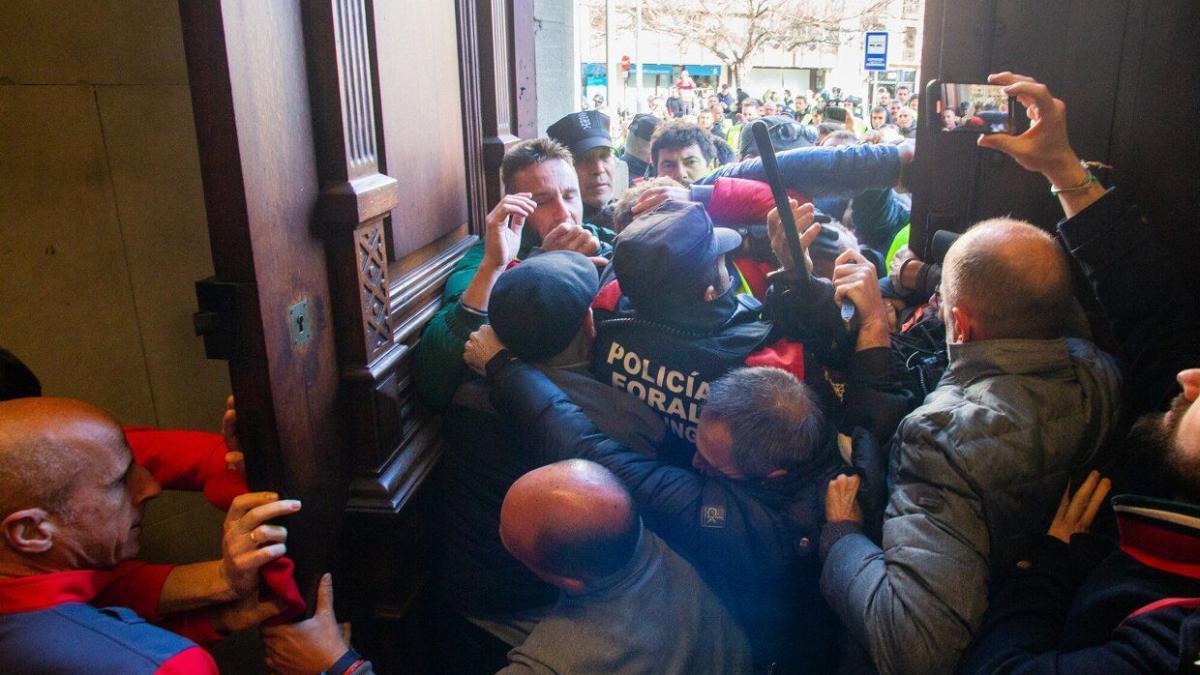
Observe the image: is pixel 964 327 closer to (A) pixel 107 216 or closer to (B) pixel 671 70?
(A) pixel 107 216

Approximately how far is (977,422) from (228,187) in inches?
56.0

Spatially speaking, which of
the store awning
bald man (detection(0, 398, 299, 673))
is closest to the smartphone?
bald man (detection(0, 398, 299, 673))

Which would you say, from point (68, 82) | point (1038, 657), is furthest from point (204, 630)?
point (1038, 657)

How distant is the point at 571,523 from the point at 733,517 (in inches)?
15.1

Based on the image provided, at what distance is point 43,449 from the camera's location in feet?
4.29

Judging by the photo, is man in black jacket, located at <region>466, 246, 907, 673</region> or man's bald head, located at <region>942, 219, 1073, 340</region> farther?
man in black jacket, located at <region>466, 246, 907, 673</region>

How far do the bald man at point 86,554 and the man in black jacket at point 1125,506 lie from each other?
129 cm

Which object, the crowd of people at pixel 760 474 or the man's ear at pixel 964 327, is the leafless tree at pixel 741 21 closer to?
the crowd of people at pixel 760 474

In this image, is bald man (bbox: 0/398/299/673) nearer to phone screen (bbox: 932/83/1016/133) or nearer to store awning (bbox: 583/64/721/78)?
phone screen (bbox: 932/83/1016/133)

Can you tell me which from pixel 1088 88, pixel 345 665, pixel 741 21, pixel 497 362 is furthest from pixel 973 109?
pixel 741 21

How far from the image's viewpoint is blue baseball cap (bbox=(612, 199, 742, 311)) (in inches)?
72.5

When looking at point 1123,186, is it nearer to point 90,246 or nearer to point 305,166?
point 305,166

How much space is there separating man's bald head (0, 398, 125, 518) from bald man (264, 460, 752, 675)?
52 cm

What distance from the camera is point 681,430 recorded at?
196 centimetres
